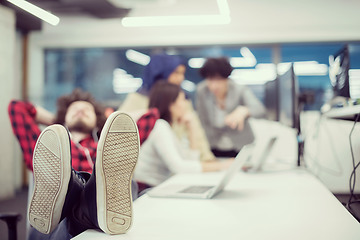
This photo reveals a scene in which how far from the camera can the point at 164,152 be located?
6.15 feet

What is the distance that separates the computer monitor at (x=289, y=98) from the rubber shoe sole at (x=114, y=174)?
1171mm

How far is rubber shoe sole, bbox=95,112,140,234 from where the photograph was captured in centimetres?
84

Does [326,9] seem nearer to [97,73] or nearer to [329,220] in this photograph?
[97,73]

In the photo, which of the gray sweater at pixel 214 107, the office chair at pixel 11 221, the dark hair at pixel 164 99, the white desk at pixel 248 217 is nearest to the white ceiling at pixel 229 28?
the gray sweater at pixel 214 107

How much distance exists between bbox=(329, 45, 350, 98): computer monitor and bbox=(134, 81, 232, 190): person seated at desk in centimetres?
69

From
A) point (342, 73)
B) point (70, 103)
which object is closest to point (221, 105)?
point (342, 73)

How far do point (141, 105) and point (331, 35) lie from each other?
301cm

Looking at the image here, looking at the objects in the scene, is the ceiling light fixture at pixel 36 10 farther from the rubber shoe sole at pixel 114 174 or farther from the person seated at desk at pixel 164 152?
the rubber shoe sole at pixel 114 174

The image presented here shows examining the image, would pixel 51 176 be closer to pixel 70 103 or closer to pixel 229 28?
pixel 70 103

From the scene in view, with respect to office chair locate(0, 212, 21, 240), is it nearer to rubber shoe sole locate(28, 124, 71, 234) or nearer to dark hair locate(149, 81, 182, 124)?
rubber shoe sole locate(28, 124, 71, 234)

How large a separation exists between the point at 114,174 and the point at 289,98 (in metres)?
1.31

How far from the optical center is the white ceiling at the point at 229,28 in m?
3.88

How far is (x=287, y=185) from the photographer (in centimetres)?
152

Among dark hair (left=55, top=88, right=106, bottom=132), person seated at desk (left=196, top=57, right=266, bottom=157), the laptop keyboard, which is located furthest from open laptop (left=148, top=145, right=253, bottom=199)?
person seated at desk (left=196, top=57, right=266, bottom=157)
